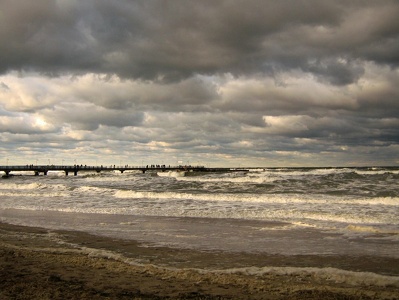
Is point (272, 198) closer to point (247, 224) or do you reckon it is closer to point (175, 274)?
point (247, 224)

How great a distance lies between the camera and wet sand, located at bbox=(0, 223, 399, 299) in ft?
20.2

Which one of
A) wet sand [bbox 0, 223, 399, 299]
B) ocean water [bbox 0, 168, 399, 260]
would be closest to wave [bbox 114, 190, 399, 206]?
ocean water [bbox 0, 168, 399, 260]

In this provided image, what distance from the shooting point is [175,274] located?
7574 mm

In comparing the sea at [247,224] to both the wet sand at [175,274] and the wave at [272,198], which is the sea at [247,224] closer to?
the wave at [272,198]

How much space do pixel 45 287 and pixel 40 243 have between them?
18.2 ft

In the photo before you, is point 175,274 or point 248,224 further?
point 248,224

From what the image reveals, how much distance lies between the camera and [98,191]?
34500 millimetres

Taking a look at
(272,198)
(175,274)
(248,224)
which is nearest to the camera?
(175,274)

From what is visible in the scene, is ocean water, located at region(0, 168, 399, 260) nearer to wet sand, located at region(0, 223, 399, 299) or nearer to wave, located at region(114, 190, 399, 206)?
wave, located at region(114, 190, 399, 206)

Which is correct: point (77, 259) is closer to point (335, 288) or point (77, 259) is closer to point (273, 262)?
point (273, 262)

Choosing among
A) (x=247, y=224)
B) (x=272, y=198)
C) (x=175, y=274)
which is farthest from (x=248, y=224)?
(x=272, y=198)

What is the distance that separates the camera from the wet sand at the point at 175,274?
617 cm

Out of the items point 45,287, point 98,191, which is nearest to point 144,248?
point 45,287

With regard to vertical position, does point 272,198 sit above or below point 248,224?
above
